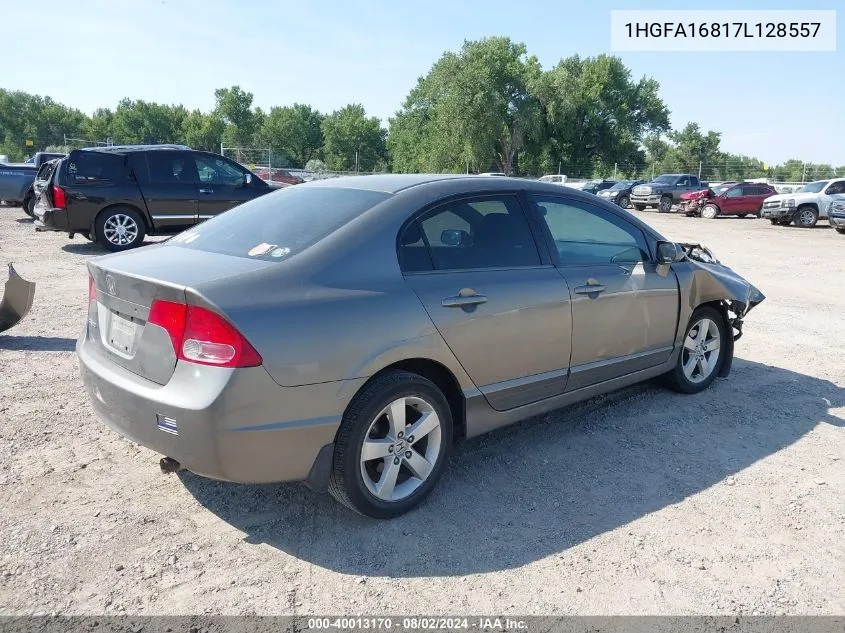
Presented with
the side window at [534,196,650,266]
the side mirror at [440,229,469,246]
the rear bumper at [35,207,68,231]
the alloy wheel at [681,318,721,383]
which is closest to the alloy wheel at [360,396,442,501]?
the side mirror at [440,229,469,246]

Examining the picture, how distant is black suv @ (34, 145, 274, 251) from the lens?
11305 mm

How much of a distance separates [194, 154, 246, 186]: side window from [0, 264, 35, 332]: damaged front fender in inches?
255

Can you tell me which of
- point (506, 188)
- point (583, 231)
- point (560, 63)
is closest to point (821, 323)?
point (583, 231)

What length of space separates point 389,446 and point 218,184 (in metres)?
10.2

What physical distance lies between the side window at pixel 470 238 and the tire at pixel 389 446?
611 mm

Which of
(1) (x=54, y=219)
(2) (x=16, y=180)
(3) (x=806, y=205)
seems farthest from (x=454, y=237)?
(3) (x=806, y=205)

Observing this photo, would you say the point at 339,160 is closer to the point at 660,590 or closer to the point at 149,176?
→ the point at 149,176

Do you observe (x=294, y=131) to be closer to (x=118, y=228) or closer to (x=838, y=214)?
(x=838, y=214)

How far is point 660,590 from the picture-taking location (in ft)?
9.12

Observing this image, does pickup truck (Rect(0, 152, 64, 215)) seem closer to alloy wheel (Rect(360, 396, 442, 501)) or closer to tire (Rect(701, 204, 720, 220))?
alloy wheel (Rect(360, 396, 442, 501))

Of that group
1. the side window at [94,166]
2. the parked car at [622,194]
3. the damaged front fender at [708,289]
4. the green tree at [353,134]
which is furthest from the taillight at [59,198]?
the green tree at [353,134]

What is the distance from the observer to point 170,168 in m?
11.8

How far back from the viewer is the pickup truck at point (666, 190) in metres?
33.4

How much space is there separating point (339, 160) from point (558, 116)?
28.5 meters
